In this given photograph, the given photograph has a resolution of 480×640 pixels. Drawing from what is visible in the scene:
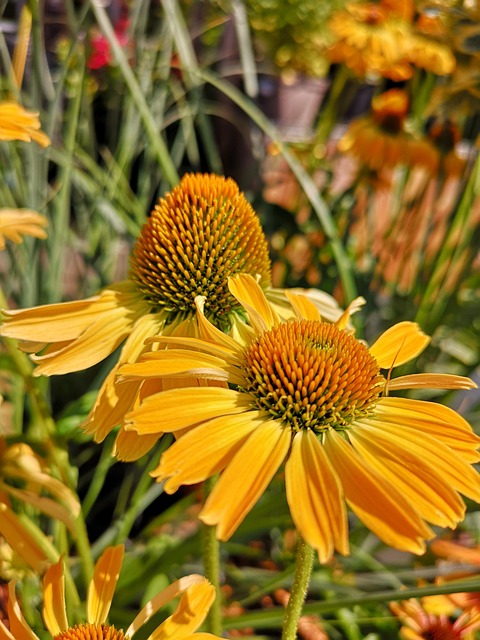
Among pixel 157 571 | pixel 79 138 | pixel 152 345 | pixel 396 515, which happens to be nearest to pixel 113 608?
pixel 157 571

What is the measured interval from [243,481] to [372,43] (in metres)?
0.97

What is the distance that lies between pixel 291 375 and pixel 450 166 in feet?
2.55

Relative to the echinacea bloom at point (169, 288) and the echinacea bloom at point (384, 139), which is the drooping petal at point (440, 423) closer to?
the echinacea bloom at point (169, 288)

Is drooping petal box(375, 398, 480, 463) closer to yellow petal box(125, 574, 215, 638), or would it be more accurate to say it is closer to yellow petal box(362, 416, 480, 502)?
yellow petal box(362, 416, 480, 502)

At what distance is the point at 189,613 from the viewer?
1.15ft

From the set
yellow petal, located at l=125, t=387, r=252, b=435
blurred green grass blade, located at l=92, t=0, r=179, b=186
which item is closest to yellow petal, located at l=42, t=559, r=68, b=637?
yellow petal, located at l=125, t=387, r=252, b=435

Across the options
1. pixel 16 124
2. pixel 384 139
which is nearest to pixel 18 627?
pixel 16 124

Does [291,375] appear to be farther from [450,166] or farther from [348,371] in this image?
[450,166]

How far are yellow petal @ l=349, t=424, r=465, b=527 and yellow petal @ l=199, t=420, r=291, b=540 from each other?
0.04 m

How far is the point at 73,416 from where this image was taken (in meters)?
0.54

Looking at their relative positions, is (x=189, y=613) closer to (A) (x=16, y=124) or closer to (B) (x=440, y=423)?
(B) (x=440, y=423)

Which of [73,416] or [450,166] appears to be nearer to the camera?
[73,416]

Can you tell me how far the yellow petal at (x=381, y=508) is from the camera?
0.92 ft

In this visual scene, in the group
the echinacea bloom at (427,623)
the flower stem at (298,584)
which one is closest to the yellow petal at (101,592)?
the flower stem at (298,584)
